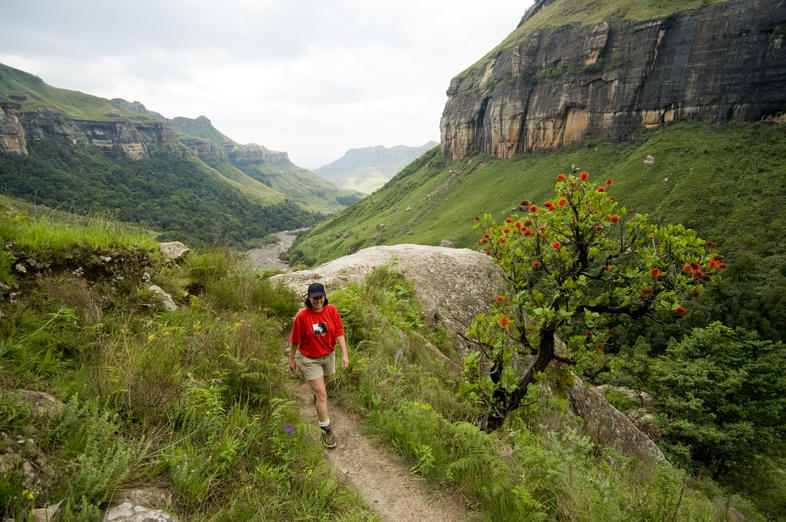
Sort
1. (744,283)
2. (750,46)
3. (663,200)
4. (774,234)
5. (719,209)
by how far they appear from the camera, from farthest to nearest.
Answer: (750,46) → (663,200) → (719,209) → (774,234) → (744,283)

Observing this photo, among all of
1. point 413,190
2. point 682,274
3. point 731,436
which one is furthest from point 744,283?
point 413,190

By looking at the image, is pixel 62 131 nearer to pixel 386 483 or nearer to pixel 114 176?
pixel 114 176

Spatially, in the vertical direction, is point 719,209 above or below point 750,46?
below

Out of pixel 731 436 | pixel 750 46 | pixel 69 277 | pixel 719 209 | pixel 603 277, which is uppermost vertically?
pixel 750 46

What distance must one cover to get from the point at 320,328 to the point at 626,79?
340 feet

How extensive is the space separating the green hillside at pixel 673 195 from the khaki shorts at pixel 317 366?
5420cm

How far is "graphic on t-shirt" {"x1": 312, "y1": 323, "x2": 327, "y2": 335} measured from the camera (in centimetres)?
458

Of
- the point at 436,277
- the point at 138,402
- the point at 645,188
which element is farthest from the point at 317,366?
the point at 645,188

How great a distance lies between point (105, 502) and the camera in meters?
2.40

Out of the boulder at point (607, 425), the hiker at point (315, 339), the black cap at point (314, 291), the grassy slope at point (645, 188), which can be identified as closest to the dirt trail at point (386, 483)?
the hiker at point (315, 339)

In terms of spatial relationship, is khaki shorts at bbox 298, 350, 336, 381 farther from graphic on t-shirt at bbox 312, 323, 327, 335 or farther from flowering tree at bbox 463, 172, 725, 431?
flowering tree at bbox 463, 172, 725, 431

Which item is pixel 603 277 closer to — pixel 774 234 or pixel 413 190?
pixel 774 234

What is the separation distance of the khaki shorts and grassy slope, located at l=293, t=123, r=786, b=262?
209 feet

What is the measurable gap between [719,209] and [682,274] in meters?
67.4
